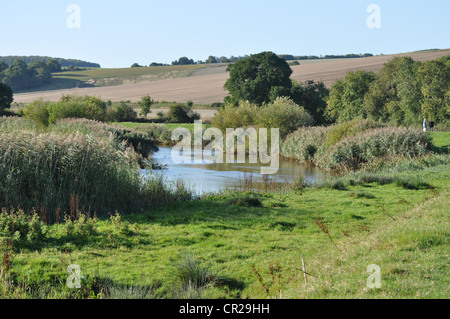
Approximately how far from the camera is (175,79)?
344 ft

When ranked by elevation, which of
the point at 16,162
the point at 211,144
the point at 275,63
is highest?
the point at 275,63

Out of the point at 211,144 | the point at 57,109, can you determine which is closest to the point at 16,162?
the point at 57,109

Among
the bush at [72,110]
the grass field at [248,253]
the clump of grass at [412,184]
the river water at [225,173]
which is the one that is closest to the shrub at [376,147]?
the river water at [225,173]

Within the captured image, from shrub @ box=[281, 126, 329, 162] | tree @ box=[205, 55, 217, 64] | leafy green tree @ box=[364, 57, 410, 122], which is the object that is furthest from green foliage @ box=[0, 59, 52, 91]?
shrub @ box=[281, 126, 329, 162]

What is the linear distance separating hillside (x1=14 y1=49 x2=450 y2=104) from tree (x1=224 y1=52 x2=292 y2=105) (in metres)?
15.0

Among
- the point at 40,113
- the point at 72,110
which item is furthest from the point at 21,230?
the point at 72,110

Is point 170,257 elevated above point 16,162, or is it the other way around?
point 16,162

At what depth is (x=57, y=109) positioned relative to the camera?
41.7m

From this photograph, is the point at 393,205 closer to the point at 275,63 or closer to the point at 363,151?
the point at 363,151

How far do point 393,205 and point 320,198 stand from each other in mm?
2626

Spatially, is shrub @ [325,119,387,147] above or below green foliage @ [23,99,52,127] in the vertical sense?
below

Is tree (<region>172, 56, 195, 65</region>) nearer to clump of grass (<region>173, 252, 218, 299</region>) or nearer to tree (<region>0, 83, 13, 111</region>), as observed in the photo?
tree (<region>0, 83, 13, 111</region>)

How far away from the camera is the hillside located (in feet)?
266
